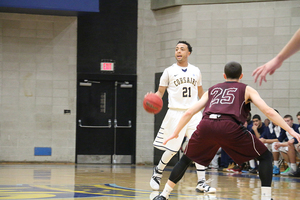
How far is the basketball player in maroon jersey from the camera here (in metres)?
4.06

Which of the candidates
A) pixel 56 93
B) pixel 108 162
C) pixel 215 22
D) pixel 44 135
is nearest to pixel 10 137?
pixel 44 135

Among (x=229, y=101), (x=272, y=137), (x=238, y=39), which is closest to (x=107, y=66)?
(x=238, y=39)

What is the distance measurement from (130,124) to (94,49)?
2.54 meters

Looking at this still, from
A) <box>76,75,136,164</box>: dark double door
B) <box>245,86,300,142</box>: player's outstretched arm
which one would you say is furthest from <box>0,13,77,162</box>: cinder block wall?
<box>245,86,300,142</box>: player's outstretched arm

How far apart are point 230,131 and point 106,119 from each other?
8842 mm

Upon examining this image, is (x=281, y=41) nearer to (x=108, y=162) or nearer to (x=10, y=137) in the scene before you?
(x=108, y=162)

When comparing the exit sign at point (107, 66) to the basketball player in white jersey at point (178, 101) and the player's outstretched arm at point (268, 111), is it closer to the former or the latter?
the basketball player in white jersey at point (178, 101)

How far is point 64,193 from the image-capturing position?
506 centimetres

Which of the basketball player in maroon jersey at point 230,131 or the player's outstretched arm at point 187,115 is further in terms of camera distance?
the player's outstretched arm at point 187,115

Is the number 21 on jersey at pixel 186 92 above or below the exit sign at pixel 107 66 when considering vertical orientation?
below

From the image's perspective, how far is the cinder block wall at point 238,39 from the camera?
11.1 metres

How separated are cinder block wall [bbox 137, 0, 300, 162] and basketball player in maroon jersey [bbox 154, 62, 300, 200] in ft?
23.8

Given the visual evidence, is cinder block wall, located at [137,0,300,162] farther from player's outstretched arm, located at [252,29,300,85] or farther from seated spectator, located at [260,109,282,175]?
player's outstretched arm, located at [252,29,300,85]

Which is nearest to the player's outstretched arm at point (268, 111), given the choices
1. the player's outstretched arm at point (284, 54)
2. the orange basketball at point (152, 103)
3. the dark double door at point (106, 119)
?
the player's outstretched arm at point (284, 54)
